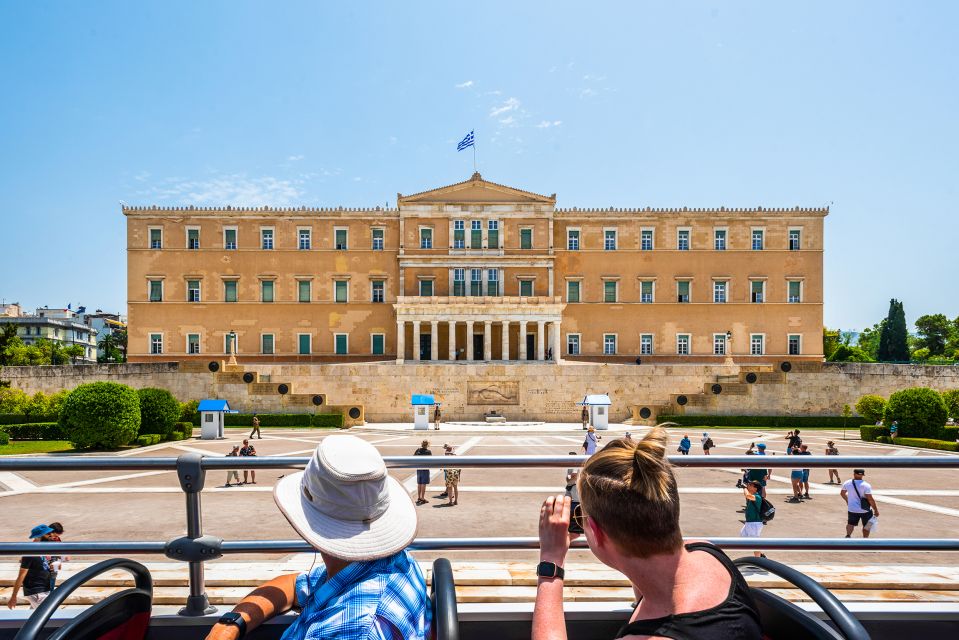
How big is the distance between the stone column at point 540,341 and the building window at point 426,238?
10.6 m

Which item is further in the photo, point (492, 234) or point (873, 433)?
point (492, 234)

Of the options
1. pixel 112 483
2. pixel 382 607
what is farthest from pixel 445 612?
pixel 112 483

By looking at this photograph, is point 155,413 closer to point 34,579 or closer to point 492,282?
Result: point 34,579

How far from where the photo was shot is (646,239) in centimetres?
4725

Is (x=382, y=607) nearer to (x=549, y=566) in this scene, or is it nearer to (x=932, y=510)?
(x=549, y=566)

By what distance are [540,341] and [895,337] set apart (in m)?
53.8

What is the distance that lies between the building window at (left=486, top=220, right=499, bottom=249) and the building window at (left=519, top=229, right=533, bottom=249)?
1894 millimetres

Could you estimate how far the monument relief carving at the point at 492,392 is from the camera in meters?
36.7

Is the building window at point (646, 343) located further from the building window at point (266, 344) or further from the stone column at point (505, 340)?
the building window at point (266, 344)

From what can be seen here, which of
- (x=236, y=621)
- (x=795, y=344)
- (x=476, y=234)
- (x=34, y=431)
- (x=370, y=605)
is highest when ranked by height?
(x=476, y=234)

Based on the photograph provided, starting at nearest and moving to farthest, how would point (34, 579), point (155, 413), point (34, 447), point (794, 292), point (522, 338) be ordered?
point (34, 579)
point (34, 447)
point (155, 413)
point (522, 338)
point (794, 292)

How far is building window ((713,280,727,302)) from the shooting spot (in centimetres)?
A: 4709

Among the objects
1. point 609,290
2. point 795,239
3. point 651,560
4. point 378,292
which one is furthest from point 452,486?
point 795,239

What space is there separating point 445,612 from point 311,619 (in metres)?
0.44
